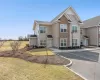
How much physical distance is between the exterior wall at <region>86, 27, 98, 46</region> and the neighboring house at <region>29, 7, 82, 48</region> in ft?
20.8

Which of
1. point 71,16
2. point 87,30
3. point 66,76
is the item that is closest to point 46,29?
point 71,16

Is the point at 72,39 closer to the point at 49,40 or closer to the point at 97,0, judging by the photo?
the point at 49,40

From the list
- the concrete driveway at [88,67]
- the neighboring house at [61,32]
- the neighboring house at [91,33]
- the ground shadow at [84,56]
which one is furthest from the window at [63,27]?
the concrete driveway at [88,67]

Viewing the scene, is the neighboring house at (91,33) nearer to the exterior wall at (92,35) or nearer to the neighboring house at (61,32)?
the exterior wall at (92,35)

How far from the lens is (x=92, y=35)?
34250 millimetres

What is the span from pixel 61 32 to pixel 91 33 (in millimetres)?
12231

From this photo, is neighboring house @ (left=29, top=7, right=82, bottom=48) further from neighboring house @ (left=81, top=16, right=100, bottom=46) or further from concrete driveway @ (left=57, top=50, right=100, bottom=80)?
concrete driveway @ (left=57, top=50, right=100, bottom=80)

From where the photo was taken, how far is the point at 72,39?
28953 millimetres

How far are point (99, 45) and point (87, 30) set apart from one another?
21.0 feet

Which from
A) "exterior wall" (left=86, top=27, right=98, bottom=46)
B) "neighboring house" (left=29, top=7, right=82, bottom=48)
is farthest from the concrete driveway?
Answer: "exterior wall" (left=86, top=27, right=98, bottom=46)

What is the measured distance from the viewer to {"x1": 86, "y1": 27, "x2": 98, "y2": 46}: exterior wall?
32.8 metres

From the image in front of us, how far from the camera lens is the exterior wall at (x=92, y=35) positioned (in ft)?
108

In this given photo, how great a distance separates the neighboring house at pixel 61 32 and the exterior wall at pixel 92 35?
6.35 meters

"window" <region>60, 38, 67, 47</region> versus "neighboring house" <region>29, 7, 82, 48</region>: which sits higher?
"neighboring house" <region>29, 7, 82, 48</region>
